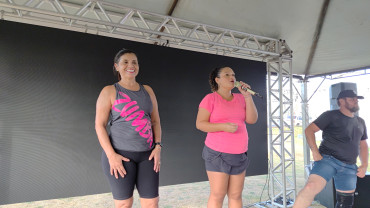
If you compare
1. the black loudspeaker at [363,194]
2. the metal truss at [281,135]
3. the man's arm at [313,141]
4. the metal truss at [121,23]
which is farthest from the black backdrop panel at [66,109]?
the black loudspeaker at [363,194]

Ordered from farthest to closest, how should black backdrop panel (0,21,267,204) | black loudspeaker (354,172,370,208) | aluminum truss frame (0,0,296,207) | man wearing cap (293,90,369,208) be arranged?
aluminum truss frame (0,0,296,207), black loudspeaker (354,172,370,208), black backdrop panel (0,21,267,204), man wearing cap (293,90,369,208)

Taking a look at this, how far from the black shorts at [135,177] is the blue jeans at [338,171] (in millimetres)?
1717

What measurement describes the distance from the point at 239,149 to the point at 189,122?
1990mm

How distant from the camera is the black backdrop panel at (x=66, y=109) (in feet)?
8.39

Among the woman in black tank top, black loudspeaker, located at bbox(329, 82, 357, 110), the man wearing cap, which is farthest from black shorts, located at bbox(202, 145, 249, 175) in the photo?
black loudspeaker, located at bbox(329, 82, 357, 110)

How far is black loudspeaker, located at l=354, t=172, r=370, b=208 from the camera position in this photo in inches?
112

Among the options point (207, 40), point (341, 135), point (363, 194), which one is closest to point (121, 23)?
point (207, 40)

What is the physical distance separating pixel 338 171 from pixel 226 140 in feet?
4.68

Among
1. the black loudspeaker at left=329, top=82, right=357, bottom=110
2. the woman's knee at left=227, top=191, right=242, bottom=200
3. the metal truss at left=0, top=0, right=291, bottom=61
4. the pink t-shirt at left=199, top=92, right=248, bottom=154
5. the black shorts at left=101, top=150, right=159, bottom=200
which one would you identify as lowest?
the woman's knee at left=227, top=191, right=242, bottom=200

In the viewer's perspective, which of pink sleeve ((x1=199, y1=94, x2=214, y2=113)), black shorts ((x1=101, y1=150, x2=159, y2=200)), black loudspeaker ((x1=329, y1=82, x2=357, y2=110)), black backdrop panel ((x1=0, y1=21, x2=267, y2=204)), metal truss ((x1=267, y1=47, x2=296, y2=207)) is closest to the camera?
black shorts ((x1=101, y1=150, x2=159, y2=200))

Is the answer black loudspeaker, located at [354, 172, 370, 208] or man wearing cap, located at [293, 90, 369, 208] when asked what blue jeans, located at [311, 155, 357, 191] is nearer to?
man wearing cap, located at [293, 90, 369, 208]

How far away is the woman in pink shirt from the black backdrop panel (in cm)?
179

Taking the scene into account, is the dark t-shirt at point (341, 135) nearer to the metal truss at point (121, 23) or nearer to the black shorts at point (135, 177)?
the metal truss at point (121, 23)

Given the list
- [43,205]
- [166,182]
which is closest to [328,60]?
[166,182]
